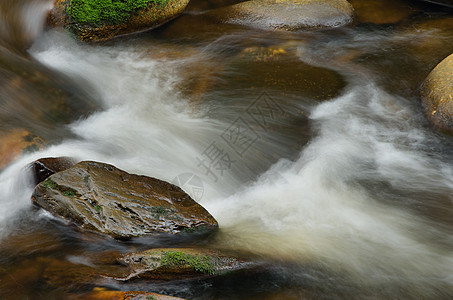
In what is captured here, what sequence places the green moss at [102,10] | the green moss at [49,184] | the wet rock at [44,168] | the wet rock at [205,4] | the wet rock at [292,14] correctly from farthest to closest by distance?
1. the wet rock at [205,4]
2. the wet rock at [292,14]
3. the green moss at [102,10]
4. the wet rock at [44,168]
5. the green moss at [49,184]

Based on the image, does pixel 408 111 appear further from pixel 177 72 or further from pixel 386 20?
pixel 177 72

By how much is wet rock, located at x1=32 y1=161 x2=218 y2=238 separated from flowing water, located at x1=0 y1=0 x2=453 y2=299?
0.14m

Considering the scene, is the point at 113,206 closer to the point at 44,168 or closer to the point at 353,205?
the point at 44,168

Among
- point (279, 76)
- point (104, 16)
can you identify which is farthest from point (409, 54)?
point (104, 16)

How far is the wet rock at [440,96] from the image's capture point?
5.63 metres

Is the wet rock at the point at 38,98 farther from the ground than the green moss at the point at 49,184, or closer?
farther from the ground

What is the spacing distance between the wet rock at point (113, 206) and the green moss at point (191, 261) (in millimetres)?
Answer: 527

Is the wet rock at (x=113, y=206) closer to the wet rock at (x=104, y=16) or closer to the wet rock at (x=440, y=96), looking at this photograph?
the wet rock at (x=440, y=96)

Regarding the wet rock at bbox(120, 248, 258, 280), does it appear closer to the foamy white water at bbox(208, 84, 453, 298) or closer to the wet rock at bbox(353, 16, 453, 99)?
the foamy white water at bbox(208, 84, 453, 298)

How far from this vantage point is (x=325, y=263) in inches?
150

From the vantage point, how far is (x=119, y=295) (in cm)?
303

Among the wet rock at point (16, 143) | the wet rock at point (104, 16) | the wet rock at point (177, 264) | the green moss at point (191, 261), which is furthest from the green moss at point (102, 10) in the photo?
the green moss at point (191, 261)

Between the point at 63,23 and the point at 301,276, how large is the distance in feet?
21.5

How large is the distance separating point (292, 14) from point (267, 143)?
3551 millimetres
